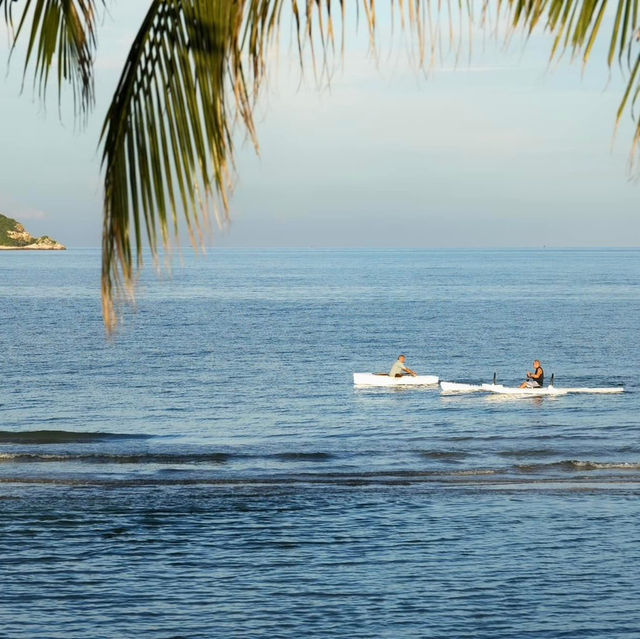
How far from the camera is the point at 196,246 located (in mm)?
1401

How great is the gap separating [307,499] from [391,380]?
2483cm

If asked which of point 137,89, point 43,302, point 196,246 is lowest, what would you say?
point 43,302

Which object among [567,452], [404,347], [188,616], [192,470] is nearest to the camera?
[188,616]

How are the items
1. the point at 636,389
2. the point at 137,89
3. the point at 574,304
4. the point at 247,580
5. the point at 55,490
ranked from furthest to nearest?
the point at 574,304 < the point at 636,389 < the point at 55,490 < the point at 247,580 < the point at 137,89

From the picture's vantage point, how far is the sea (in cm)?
1831

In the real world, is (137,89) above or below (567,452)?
above

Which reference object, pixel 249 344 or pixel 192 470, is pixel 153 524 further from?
pixel 249 344

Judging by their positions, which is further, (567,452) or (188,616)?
(567,452)

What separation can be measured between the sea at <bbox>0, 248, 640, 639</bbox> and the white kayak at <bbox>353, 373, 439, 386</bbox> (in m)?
0.64

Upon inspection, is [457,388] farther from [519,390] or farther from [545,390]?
[545,390]

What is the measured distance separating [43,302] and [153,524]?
366 ft

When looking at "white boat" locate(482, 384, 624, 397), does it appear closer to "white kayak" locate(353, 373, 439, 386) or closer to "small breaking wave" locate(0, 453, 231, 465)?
"white kayak" locate(353, 373, 439, 386)

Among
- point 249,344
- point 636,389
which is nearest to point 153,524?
point 636,389

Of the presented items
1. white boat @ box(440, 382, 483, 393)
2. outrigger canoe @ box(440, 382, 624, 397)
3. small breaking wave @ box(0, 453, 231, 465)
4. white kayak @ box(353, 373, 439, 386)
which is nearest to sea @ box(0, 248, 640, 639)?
small breaking wave @ box(0, 453, 231, 465)
